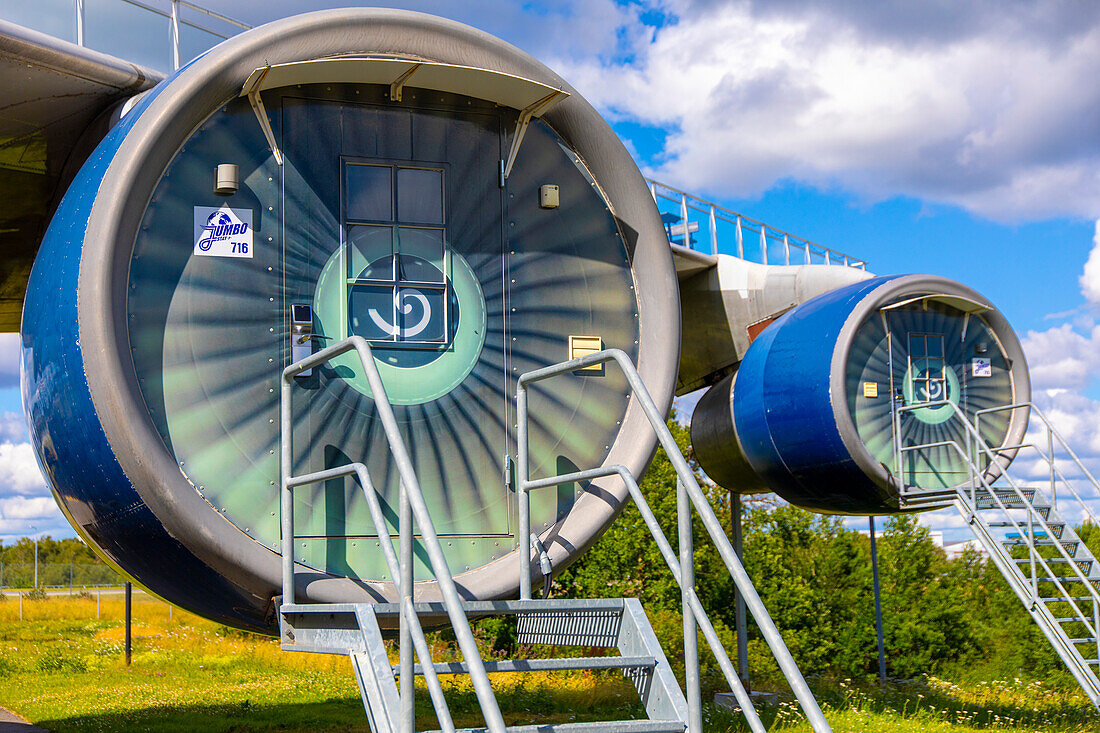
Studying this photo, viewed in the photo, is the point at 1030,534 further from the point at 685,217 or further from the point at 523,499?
the point at 523,499

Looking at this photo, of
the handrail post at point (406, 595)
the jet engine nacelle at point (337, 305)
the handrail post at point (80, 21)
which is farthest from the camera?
the handrail post at point (80, 21)

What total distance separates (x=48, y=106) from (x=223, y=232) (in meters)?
2.30

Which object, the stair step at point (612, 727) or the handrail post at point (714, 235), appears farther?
the handrail post at point (714, 235)

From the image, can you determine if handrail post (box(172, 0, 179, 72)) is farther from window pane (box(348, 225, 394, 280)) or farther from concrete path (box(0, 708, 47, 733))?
concrete path (box(0, 708, 47, 733))

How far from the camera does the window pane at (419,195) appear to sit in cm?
663

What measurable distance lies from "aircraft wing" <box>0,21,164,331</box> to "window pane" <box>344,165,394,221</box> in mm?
2046

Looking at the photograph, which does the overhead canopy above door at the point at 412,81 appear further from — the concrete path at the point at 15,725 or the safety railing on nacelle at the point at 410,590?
the concrete path at the point at 15,725

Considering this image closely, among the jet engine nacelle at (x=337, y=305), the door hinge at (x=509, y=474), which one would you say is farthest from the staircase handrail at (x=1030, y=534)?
the door hinge at (x=509, y=474)

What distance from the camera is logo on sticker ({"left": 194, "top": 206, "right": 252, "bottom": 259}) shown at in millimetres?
6105

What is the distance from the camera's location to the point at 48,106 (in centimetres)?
751

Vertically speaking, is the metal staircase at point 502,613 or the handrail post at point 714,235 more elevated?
the handrail post at point 714,235

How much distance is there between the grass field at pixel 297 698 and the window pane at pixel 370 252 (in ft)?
22.2

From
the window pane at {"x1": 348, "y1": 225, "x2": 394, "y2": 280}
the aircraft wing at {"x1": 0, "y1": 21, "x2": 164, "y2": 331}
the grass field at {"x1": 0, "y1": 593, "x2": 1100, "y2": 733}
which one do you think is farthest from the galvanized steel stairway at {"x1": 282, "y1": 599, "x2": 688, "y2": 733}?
the grass field at {"x1": 0, "y1": 593, "x2": 1100, "y2": 733}

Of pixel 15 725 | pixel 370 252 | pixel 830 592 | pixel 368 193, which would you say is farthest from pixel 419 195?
Answer: pixel 830 592
